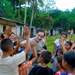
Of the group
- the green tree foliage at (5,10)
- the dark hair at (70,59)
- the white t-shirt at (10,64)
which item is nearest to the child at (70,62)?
the dark hair at (70,59)

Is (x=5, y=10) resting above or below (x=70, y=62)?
above

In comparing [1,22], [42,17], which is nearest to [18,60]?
[1,22]

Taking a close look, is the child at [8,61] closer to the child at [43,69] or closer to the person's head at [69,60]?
the child at [43,69]

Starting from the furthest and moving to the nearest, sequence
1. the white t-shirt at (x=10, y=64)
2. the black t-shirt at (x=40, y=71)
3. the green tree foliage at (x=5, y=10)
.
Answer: the green tree foliage at (x=5, y=10) → the black t-shirt at (x=40, y=71) → the white t-shirt at (x=10, y=64)

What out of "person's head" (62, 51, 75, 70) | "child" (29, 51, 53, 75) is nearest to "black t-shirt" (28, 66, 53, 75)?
"child" (29, 51, 53, 75)

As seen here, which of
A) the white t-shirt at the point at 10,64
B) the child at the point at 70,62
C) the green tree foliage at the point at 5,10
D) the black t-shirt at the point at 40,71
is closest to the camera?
the child at the point at 70,62

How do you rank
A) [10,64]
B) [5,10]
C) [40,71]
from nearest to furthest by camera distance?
1. [10,64]
2. [40,71]
3. [5,10]

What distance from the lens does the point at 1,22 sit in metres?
30.0

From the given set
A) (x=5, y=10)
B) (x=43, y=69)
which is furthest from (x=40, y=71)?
(x=5, y=10)

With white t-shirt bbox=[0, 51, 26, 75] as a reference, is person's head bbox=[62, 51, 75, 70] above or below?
above

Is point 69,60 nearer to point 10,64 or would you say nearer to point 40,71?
point 10,64

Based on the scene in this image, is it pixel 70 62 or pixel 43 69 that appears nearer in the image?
pixel 70 62

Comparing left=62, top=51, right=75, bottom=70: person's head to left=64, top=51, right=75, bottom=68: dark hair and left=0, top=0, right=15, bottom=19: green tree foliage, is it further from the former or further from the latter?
left=0, top=0, right=15, bottom=19: green tree foliage

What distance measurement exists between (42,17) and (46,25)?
2515mm
